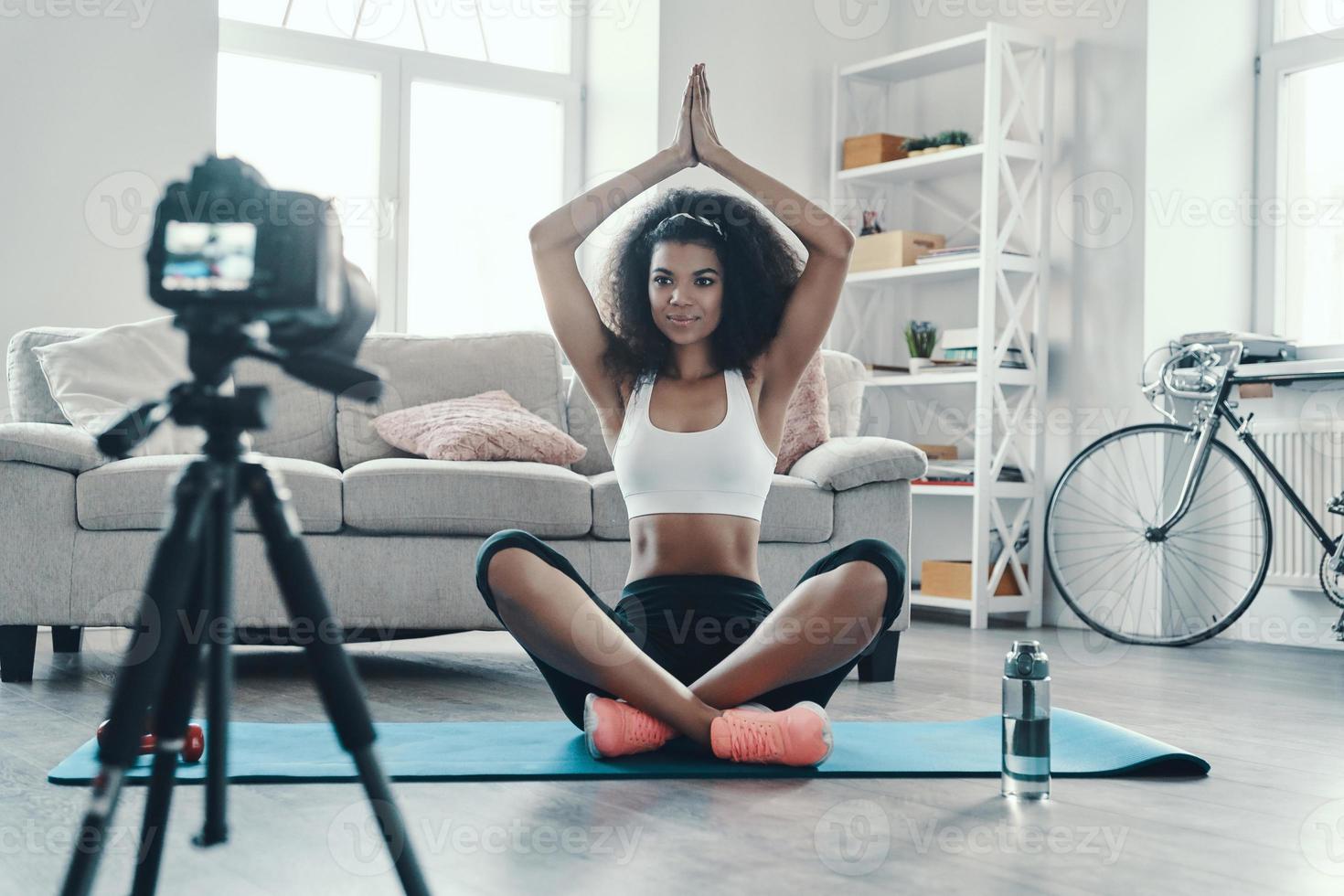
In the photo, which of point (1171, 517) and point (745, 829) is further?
point (1171, 517)

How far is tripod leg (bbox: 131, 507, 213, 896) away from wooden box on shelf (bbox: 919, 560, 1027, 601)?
384 centimetres

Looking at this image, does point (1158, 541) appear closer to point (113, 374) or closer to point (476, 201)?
point (476, 201)

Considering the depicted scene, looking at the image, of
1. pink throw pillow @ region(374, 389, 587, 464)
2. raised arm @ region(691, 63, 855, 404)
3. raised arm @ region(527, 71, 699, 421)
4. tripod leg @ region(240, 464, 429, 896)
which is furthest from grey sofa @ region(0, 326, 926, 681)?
tripod leg @ region(240, 464, 429, 896)

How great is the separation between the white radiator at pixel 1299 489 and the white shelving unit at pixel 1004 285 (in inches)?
30.0

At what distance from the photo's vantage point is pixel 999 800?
5.82 feet

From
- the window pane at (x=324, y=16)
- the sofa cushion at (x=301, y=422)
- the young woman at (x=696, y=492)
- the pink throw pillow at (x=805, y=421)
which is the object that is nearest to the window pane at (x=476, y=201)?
the window pane at (x=324, y=16)

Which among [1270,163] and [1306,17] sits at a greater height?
[1306,17]

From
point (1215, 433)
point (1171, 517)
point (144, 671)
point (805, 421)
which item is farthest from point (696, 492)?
point (1215, 433)

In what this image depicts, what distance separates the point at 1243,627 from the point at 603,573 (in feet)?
7.42

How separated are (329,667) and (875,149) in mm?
4473

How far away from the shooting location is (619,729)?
1.91 metres

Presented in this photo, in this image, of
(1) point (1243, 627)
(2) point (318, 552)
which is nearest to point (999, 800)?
(2) point (318, 552)

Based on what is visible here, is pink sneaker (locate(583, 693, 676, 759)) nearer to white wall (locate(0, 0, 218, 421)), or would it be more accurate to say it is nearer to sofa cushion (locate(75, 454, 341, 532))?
sofa cushion (locate(75, 454, 341, 532))

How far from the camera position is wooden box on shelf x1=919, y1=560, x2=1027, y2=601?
15.0 ft
